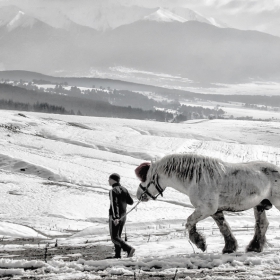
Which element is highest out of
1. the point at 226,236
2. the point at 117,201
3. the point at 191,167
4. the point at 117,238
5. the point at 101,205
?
the point at 191,167

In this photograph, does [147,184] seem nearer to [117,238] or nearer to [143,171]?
[143,171]

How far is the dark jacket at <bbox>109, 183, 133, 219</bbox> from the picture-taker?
809 centimetres

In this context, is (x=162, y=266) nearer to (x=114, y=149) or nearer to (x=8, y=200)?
(x=8, y=200)

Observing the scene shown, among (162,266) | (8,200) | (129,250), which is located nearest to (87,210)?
(8,200)

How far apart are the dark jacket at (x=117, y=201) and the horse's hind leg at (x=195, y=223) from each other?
1278 mm

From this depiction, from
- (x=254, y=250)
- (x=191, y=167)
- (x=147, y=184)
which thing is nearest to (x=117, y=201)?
(x=147, y=184)

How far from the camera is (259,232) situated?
816cm

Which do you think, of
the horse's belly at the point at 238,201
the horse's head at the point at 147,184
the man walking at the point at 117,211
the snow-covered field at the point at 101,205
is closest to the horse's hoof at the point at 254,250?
the snow-covered field at the point at 101,205

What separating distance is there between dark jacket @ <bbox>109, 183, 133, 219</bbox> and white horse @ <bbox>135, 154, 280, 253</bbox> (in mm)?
450

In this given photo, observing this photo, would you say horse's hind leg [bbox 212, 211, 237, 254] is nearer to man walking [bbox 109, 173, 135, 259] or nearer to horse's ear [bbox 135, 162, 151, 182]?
horse's ear [bbox 135, 162, 151, 182]

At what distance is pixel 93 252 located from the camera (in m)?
8.65

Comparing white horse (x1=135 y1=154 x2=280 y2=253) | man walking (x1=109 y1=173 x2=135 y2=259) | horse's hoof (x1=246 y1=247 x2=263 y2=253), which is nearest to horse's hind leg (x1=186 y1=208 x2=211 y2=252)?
white horse (x1=135 y1=154 x2=280 y2=253)

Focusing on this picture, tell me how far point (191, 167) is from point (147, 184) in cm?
98

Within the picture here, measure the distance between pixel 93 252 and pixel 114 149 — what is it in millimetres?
45070
